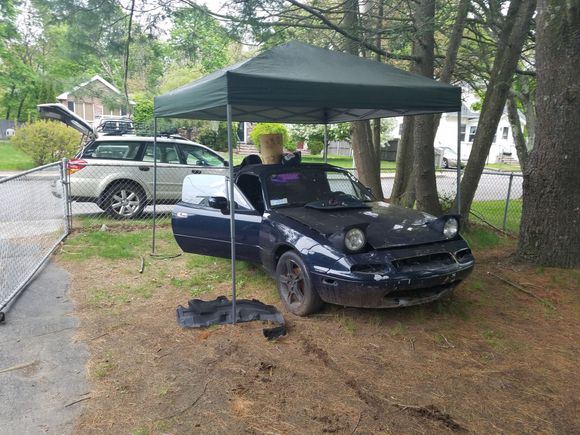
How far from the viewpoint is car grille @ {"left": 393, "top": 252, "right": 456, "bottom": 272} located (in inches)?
149

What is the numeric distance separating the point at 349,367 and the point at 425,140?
4310mm

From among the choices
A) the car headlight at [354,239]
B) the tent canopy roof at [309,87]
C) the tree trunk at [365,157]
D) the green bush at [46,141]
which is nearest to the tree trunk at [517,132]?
the tree trunk at [365,157]

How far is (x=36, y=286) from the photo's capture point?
518 centimetres

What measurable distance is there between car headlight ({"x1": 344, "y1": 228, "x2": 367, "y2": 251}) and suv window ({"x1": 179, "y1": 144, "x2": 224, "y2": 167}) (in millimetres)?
6570

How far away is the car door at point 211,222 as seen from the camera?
497 cm

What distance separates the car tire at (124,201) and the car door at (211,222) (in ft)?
12.1

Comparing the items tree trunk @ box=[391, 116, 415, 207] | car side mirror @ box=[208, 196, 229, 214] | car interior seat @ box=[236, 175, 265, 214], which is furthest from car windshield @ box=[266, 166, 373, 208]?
tree trunk @ box=[391, 116, 415, 207]

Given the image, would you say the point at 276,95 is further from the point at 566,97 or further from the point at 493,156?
the point at 493,156

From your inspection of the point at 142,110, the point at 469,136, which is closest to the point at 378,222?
the point at 142,110

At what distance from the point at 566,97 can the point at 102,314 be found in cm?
530

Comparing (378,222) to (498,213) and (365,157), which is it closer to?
(365,157)

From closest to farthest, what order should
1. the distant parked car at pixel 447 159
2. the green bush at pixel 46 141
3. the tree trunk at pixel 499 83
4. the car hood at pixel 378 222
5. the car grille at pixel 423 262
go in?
the car grille at pixel 423 262 → the car hood at pixel 378 222 → the tree trunk at pixel 499 83 → the green bush at pixel 46 141 → the distant parked car at pixel 447 159

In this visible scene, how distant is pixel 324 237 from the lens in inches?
158

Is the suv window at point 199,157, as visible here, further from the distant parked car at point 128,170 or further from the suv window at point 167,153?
the suv window at point 167,153
